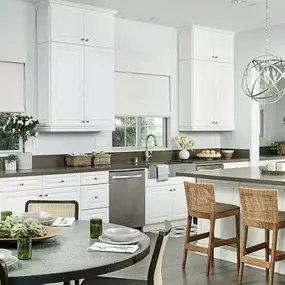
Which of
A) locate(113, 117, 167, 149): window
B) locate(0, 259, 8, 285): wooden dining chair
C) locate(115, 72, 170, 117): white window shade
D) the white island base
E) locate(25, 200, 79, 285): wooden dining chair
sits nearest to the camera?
locate(0, 259, 8, 285): wooden dining chair

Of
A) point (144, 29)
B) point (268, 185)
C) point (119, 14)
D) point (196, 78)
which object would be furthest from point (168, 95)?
point (268, 185)

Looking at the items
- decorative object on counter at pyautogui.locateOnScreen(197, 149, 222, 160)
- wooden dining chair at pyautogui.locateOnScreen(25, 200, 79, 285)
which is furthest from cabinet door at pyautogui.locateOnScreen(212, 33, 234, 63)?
wooden dining chair at pyautogui.locateOnScreen(25, 200, 79, 285)

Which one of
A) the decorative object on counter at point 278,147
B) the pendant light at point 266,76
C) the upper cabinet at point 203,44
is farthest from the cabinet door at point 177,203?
the decorative object on counter at point 278,147

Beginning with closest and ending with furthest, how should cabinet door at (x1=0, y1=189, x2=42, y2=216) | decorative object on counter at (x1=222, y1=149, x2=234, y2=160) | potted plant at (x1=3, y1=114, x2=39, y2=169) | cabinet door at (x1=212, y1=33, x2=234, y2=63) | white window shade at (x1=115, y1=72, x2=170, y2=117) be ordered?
cabinet door at (x1=0, y1=189, x2=42, y2=216), potted plant at (x1=3, y1=114, x2=39, y2=169), white window shade at (x1=115, y1=72, x2=170, y2=117), cabinet door at (x1=212, y1=33, x2=234, y2=63), decorative object on counter at (x1=222, y1=149, x2=234, y2=160)

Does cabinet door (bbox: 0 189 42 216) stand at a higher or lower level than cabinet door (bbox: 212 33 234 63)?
lower

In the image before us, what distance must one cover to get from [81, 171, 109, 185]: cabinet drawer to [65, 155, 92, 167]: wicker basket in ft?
1.19

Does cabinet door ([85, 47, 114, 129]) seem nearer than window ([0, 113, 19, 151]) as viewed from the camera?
No

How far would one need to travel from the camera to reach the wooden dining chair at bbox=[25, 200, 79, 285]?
3.89 meters

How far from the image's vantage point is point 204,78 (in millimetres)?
8133

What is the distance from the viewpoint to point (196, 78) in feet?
26.3

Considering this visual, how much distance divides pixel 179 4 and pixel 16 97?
7.73ft

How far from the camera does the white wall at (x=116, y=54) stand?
640 cm

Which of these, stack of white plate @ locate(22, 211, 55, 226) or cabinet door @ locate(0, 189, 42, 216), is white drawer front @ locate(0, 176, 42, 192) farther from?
stack of white plate @ locate(22, 211, 55, 226)

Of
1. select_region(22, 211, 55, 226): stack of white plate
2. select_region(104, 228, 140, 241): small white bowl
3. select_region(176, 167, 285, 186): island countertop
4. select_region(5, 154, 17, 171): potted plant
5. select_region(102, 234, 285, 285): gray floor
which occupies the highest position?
select_region(5, 154, 17, 171): potted plant
